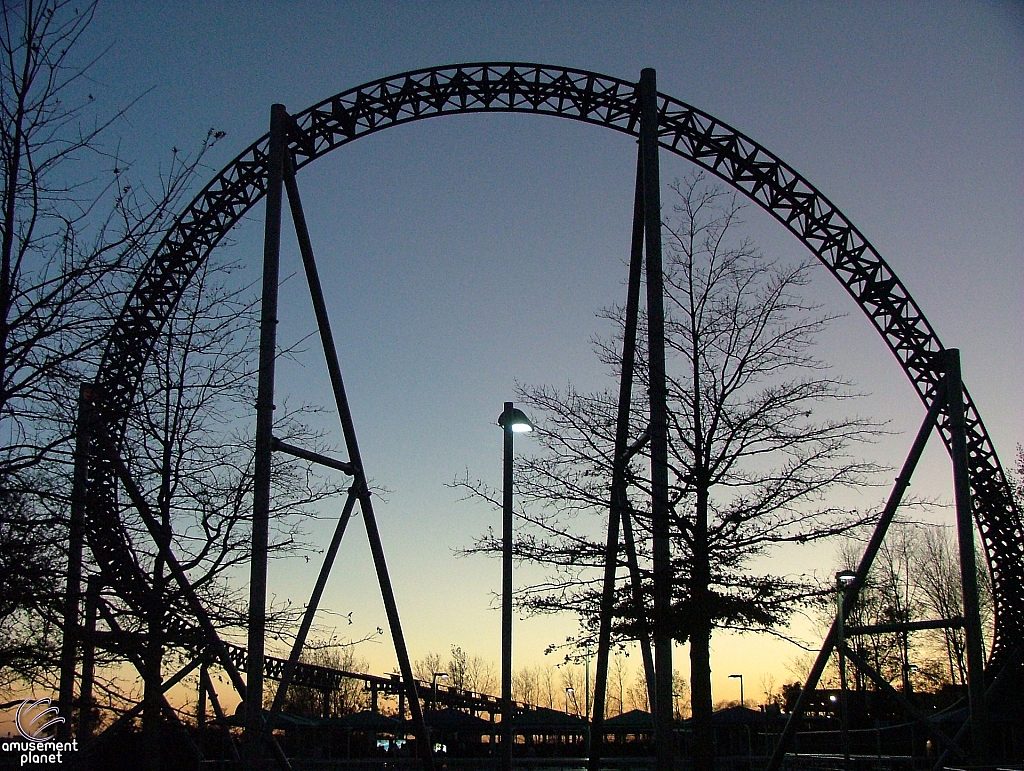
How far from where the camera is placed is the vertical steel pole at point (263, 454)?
1058 cm

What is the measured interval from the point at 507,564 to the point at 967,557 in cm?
683

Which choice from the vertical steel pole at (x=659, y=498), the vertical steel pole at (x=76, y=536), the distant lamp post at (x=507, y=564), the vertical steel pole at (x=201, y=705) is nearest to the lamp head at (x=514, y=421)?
the distant lamp post at (x=507, y=564)

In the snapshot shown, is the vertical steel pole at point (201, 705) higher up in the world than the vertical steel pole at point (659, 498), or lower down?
lower down

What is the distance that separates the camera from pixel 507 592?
51.3ft

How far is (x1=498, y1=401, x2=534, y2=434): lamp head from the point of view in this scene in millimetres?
15312

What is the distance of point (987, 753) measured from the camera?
1474cm

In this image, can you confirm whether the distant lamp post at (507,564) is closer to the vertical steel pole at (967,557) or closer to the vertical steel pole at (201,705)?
the vertical steel pole at (201,705)

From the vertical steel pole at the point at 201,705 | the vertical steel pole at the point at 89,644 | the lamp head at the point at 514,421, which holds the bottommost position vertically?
the vertical steel pole at the point at 201,705

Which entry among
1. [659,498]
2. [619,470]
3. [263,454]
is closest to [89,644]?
[263,454]

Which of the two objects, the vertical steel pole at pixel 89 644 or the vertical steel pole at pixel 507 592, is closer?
the vertical steel pole at pixel 89 644

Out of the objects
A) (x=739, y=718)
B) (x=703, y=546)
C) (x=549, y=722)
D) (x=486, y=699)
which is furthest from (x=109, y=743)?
(x=486, y=699)

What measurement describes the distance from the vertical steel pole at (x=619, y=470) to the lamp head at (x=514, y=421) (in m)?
1.46

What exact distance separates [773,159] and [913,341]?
4121 millimetres

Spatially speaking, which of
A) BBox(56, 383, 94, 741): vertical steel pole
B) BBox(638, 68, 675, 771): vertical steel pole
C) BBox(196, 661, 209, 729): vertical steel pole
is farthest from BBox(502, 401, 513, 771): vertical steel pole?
BBox(56, 383, 94, 741): vertical steel pole
